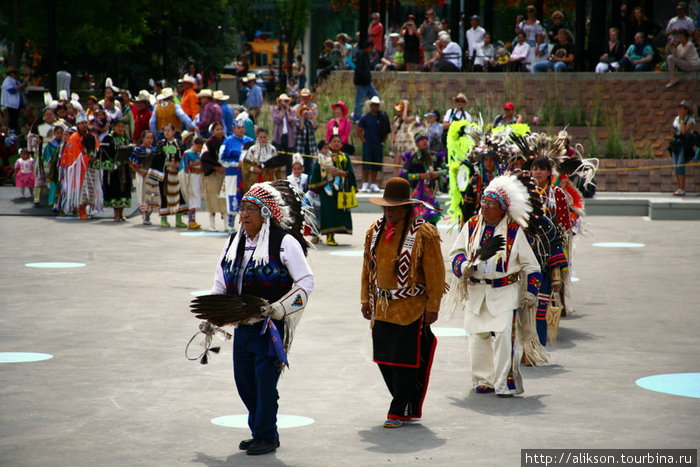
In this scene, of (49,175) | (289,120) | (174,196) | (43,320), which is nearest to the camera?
(43,320)

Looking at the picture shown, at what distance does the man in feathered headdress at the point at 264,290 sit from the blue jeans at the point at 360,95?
18958 millimetres

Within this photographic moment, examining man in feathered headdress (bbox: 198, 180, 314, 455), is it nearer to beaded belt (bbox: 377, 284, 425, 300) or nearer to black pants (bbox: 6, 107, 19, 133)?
beaded belt (bbox: 377, 284, 425, 300)

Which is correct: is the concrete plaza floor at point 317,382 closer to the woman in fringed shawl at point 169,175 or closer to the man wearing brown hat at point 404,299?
the man wearing brown hat at point 404,299

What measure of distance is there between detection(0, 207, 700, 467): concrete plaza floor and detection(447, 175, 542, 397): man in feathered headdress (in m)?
0.25

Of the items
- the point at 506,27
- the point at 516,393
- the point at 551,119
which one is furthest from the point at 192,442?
the point at 506,27

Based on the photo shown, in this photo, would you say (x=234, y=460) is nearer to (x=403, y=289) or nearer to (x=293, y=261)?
(x=293, y=261)

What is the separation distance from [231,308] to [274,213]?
72 centimetres

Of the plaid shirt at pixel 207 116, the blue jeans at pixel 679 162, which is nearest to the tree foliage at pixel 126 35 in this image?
the plaid shirt at pixel 207 116

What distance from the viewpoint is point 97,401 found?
7.94 m

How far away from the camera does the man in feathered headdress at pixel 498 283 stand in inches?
325

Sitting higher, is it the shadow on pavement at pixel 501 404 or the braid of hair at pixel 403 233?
the braid of hair at pixel 403 233

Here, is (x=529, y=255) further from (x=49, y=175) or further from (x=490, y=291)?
(x=49, y=175)

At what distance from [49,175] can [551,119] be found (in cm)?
1181

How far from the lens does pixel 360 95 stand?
25938mm
